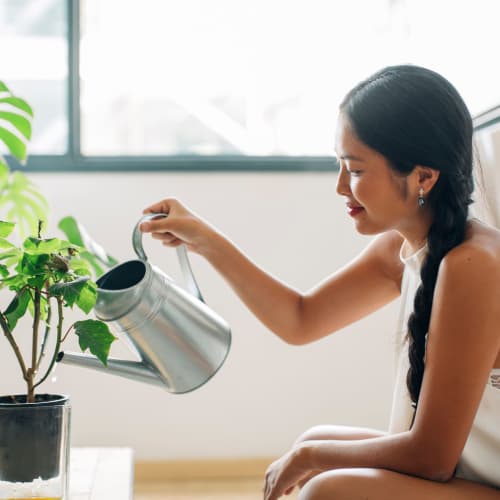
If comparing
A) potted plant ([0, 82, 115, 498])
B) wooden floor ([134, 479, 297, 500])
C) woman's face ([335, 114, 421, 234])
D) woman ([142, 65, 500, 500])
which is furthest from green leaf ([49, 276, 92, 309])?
wooden floor ([134, 479, 297, 500])

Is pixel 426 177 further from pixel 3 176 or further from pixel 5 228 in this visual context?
pixel 3 176

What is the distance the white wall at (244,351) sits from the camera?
2525 millimetres

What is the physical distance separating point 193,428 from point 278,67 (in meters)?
1.18

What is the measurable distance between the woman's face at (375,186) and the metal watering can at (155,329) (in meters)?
0.30

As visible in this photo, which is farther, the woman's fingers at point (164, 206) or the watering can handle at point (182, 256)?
the woman's fingers at point (164, 206)

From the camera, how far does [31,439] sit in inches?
39.9

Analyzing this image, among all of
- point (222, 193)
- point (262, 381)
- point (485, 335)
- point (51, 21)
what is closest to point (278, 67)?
point (222, 193)

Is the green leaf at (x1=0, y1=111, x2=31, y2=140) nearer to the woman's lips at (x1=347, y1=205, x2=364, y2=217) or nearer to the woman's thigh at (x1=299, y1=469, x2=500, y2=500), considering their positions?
the woman's lips at (x1=347, y1=205, x2=364, y2=217)

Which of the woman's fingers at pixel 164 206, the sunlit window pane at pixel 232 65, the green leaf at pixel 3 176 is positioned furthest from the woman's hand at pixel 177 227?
the sunlit window pane at pixel 232 65

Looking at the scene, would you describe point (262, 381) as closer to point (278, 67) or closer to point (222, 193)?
point (222, 193)

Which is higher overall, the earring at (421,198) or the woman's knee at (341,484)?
the earring at (421,198)

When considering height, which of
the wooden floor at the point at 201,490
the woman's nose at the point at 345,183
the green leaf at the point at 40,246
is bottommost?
the wooden floor at the point at 201,490

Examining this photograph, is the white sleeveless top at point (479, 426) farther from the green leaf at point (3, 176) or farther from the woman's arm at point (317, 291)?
the green leaf at point (3, 176)

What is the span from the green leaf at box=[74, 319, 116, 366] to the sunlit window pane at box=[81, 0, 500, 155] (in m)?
1.68
